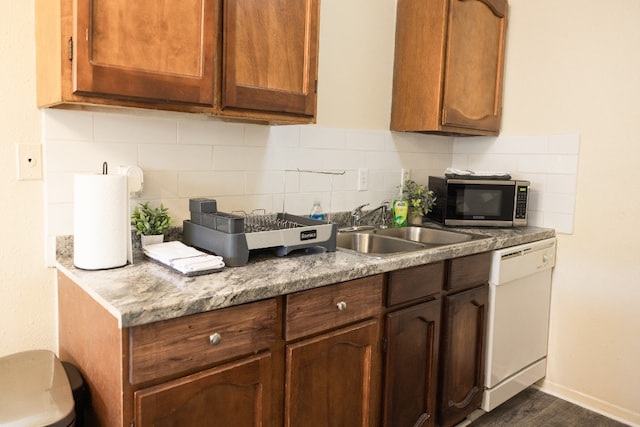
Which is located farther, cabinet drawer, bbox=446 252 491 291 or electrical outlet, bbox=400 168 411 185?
electrical outlet, bbox=400 168 411 185

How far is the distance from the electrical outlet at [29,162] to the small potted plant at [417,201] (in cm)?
172

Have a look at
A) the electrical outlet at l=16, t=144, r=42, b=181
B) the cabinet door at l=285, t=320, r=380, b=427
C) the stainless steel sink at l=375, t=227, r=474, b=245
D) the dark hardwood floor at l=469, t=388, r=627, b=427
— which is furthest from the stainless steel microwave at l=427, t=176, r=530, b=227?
the electrical outlet at l=16, t=144, r=42, b=181

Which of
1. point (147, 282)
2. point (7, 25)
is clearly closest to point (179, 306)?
point (147, 282)

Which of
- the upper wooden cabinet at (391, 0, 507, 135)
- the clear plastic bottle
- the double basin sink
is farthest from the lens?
the upper wooden cabinet at (391, 0, 507, 135)

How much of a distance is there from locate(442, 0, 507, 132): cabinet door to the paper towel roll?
165cm

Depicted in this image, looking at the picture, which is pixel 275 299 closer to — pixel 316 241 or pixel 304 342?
pixel 304 342

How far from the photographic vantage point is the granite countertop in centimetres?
117

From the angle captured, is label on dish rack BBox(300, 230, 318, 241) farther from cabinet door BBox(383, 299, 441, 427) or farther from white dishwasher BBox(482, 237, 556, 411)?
white dishwasher BBox(482, 237, 556, 411)

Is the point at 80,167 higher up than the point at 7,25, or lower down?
lower down

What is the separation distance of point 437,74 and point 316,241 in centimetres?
121

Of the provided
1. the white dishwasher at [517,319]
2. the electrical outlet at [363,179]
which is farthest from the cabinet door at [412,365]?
the electrical outlet at [363,179]

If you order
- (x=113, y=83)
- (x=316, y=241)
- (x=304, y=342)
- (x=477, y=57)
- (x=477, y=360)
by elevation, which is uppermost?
(x=477, y=57)

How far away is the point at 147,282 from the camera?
4.40 ft

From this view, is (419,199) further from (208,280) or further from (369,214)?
(208,280)
